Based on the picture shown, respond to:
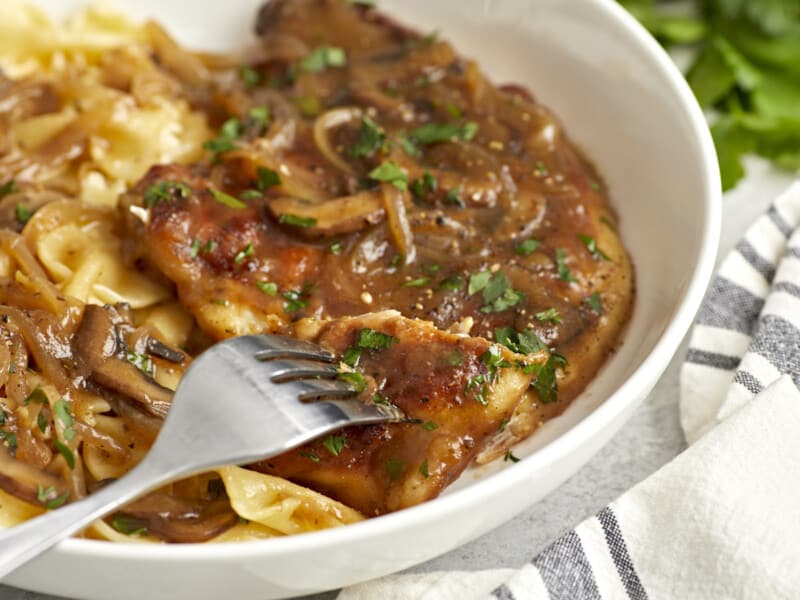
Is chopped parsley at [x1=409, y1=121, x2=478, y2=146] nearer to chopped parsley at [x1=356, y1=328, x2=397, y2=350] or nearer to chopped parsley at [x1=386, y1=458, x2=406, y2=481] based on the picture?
chopped parsley at [x1=356, y1=328, x2=397, y2=350]

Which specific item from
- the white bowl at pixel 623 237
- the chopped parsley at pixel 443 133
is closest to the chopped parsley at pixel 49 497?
the white bowl at pixel 623 237

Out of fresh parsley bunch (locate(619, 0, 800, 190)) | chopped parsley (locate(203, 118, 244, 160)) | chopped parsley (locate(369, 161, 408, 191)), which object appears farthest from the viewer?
fresh parsley bunch (locate(619, 0, 800, 190))

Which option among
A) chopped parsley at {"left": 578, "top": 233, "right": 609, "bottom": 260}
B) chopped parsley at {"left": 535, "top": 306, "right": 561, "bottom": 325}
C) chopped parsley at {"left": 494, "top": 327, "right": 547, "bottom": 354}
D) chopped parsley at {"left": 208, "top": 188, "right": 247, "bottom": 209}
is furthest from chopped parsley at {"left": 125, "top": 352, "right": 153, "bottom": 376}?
chopped parsley at {"left": 578, "top": 233, "right": 609, "bottom": 260}

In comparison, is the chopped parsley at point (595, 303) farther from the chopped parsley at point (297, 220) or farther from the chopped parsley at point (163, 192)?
the chopped parsley at point (163, 192)

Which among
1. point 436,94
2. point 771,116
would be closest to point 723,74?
point 771,116

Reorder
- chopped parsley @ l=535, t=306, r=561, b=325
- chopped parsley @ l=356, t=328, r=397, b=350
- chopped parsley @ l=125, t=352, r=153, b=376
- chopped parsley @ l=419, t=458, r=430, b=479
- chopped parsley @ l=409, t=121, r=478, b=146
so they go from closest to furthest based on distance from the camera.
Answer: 1. chopped parsley @ l=419, t=458, r=430, b=479
2. chopped parsley @ l=356, t=328, r=397, b=350
3. chopped parsley @ l=125, t=352, r=153, b=376
4. chopped parsley @ l=535, t=306, r=561, b=325
5. chopped parsley @ l=409, t=121, r=478, b=146

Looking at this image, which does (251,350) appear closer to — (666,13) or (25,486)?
(25,486)
